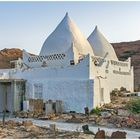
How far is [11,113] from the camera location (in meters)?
19.2

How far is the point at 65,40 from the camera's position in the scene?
21281mm

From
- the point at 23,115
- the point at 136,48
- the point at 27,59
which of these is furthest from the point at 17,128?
the point at 136,48

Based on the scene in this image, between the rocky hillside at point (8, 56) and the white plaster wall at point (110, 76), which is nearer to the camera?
the white plaster wall at point (110, 76)

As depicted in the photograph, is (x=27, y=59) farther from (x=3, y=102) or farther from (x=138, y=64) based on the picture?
(x=138, y=64)

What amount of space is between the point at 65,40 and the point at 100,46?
4.20 m

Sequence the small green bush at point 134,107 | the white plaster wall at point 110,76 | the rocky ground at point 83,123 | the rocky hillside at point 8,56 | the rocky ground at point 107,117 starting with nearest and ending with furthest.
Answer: the rocky ground at point 83,123
the rocky ground at point 107,117
the small green bush at point 134,107
the white plaster wall at point 110,76
the rocky hillside at point 8,56

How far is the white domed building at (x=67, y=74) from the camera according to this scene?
17.9 meters

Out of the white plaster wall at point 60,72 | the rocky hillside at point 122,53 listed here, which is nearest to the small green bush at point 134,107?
the white plaster wall at point 60,72

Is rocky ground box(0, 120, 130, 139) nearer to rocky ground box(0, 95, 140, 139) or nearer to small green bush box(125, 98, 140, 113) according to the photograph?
rocky ground box(0, 95, 140, 139)

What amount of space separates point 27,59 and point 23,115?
549 centimetres

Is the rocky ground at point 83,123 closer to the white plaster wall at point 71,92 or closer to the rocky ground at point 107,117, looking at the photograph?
the rocky ground at point 107,117

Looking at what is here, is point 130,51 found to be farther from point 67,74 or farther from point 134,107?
point 134,107

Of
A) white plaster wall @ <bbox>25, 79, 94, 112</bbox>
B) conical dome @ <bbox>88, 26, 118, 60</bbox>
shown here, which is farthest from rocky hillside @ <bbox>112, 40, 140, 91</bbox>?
white plaster wall @ <bbox>25, 79, 94, 112</bbox>

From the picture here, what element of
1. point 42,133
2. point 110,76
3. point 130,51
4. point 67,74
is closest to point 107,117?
point 67,74
